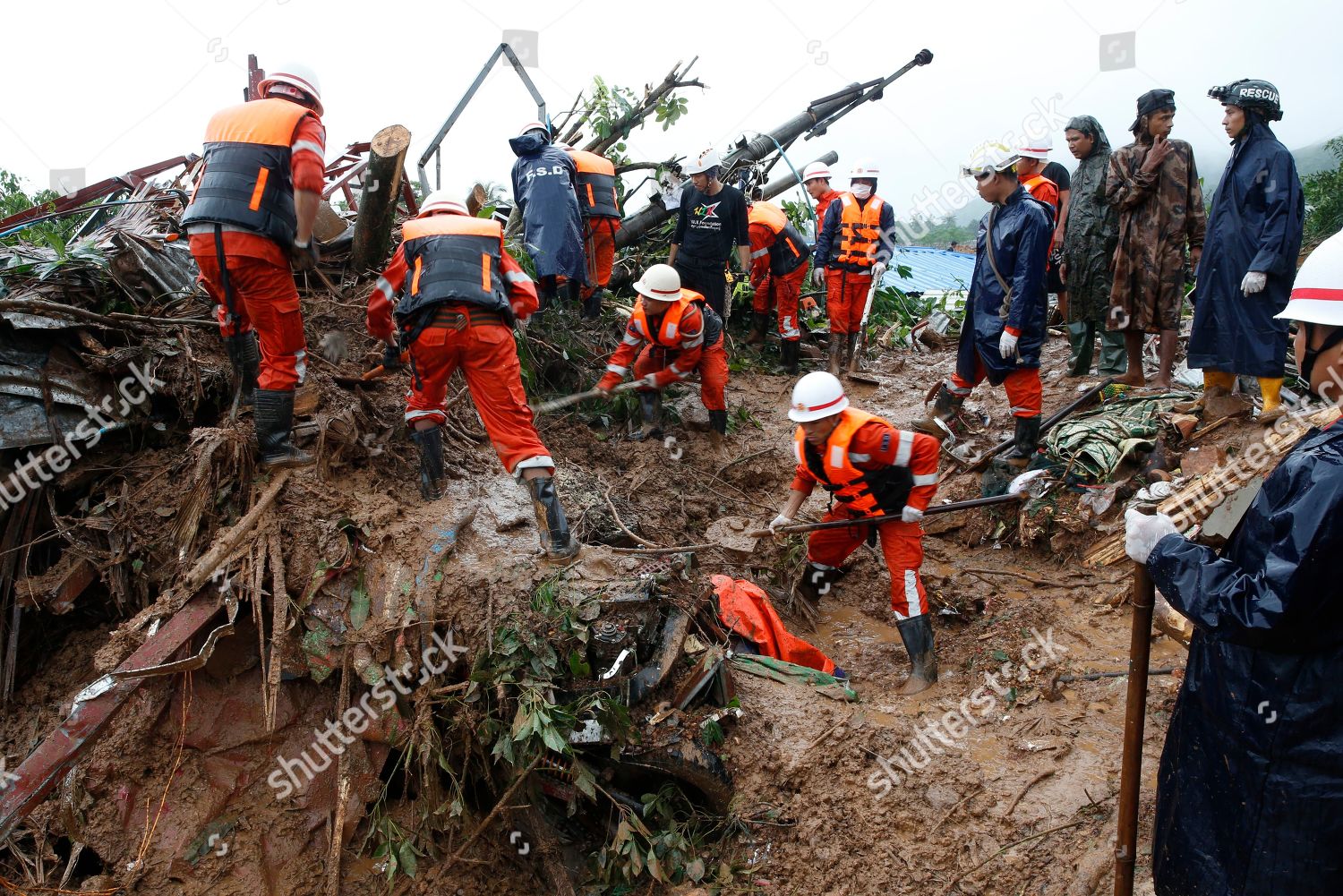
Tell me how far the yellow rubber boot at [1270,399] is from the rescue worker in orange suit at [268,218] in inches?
201

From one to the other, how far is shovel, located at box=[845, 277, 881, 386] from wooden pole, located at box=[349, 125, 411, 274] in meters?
4.43

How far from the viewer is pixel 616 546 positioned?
4.46 meters

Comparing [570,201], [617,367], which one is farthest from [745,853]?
[570,201]

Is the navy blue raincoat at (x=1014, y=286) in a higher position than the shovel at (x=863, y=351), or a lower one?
higher

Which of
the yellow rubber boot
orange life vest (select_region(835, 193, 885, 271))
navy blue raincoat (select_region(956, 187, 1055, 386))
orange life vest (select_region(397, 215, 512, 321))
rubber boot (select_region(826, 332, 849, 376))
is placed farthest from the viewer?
rubber boot (select_region(826, 332, 849, 376))

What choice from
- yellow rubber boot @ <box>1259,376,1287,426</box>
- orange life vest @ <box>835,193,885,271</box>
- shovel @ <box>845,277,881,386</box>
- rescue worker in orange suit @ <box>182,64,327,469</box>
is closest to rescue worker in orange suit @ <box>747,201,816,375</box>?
orange life vest @ <box>835,193,885,271</box>

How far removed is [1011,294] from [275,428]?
168 inches

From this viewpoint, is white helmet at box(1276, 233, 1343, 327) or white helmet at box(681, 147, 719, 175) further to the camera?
white helmet at box(681, 147, 719, 175)

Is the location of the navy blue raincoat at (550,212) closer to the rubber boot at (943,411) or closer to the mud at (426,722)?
the mud at (426,722)

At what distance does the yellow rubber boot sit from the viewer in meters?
4.53

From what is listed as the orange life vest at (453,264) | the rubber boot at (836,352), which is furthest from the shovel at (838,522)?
the rubber boot at (836,352)

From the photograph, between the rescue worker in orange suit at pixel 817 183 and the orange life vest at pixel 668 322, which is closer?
the orange life vest at pixel 668 322

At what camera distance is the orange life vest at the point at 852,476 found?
422cm

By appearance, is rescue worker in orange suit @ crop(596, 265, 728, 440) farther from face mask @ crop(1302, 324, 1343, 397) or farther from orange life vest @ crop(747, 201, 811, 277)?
face mask @ crop(1302, 324, 1343, 397)
